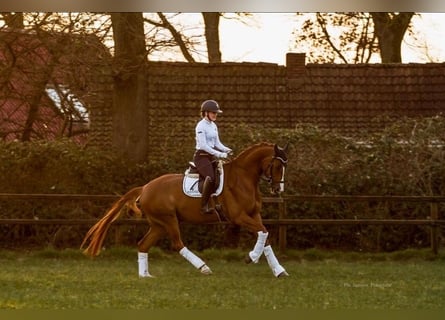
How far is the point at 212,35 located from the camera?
35.3 ft

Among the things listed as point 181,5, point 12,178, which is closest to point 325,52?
point 12,178

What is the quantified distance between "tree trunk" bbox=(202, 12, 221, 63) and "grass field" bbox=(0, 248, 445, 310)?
73.4 inches

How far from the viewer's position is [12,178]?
10.9 meters

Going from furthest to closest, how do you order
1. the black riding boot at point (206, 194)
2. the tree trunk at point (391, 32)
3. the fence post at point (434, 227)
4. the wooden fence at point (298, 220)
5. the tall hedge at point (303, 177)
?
the tree trunk at point (391, 32)
the tall hedge at point (303, 177)
the fence post at point (434, 227)
the wooden fence at point (298, 220)
the black riding boot at point (206, 194)

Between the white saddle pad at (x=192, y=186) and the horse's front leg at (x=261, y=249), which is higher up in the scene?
the white saddle pad at (x=192, y=186)

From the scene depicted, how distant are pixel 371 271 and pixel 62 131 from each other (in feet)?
11.3

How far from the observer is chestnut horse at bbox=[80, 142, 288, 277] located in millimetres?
8672

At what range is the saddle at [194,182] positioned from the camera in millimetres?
8789

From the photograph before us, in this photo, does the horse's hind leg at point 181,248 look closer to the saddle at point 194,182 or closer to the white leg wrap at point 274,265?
the saddle at point 194,182

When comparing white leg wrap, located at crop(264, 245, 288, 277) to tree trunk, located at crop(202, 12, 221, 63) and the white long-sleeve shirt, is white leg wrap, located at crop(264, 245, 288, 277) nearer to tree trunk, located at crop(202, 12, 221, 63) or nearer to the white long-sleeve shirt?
the white long-sleeve shirt

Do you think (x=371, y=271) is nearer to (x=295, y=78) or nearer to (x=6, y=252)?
(x=295, y=78)

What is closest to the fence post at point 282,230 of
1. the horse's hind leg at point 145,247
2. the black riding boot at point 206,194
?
the black riding boot at point 206,194

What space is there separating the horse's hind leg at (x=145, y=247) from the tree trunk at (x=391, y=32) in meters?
3.30

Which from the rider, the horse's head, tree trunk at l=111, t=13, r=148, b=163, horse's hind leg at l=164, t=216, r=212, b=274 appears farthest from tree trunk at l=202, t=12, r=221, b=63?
horse's hind leg at l=164, t=216, r=212, b=274
